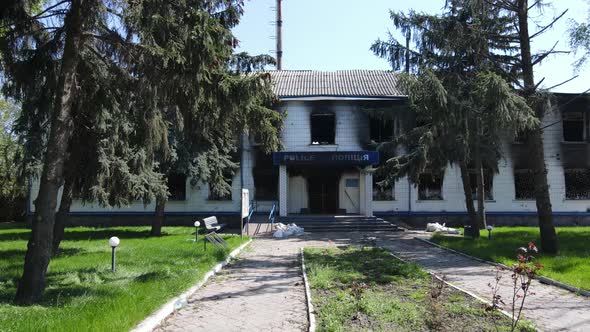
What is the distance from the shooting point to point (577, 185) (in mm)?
26812

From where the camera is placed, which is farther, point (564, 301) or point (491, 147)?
point (491, 147)

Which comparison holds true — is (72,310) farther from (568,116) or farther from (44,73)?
(568,116)

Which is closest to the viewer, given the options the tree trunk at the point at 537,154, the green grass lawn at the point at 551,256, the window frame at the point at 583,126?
the green grass lawn at the point at 551,256

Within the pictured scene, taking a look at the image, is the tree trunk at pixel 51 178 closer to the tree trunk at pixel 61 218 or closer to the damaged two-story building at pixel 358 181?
the tree trunk at pixel 61 218

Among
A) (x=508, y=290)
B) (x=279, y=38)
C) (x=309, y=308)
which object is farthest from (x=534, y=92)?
(x=279, y=38)

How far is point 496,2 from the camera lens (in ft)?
46.8

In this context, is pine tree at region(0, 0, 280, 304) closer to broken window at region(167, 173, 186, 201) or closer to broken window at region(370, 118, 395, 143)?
broken window at region(167, 173, 186, 201)

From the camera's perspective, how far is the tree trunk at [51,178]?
23.8 feet

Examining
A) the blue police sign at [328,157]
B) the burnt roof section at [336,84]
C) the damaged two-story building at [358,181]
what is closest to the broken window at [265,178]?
the damaged two-story building at [358,181]

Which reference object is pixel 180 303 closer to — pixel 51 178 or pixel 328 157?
pixel 51 178

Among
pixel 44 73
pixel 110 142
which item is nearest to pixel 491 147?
pixel 110 142

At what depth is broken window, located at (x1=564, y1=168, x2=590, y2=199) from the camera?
26766 mm

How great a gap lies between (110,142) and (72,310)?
5819 mm

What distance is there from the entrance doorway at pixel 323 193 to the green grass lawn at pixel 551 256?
9135 mm
